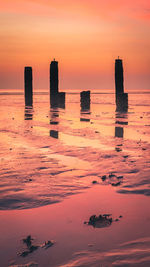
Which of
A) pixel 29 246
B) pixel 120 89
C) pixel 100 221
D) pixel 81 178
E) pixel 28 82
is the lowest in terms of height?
pixel 29 246

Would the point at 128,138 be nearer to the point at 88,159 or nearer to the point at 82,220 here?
the point at 88,159

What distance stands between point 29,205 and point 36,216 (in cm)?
41

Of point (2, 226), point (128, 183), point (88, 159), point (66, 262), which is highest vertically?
point (88, 159)

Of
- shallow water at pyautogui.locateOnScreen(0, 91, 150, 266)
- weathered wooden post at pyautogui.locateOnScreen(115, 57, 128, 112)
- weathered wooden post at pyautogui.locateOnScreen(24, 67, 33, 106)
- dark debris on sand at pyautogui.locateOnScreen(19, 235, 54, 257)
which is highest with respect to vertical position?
weathered wooden post at pyautogui.locateOnScreen(24, 67, 33, 106)

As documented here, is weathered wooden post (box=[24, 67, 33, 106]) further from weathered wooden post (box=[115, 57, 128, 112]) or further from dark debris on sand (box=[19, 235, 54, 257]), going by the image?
dark debris on sand (box=[19, 235, 54, 257])

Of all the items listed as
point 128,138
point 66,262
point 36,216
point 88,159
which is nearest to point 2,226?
point 36,216

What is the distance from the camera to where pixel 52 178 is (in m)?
5.55

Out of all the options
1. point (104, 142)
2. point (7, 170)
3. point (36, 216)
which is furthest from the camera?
point (104, 142)

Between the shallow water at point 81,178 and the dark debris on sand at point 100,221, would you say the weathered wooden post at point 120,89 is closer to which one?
the shallow water at point 81,178

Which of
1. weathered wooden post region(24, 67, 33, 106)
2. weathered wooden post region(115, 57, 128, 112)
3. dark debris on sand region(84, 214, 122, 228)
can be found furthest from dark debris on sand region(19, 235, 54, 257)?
weathered wooden post region(24, 67, 33, 106)

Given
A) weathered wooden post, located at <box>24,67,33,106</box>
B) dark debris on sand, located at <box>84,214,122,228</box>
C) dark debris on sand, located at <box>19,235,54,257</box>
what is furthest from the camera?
weathered wooden post, located at <box>24,67,33,106</box>

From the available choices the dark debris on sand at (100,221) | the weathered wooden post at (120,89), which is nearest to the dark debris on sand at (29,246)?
the dark debris on sand at (100,221)

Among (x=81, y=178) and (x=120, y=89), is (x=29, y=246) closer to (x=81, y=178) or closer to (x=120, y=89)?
(x=81, y=178)

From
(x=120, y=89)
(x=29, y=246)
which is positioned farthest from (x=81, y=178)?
(x=120, y=89)
